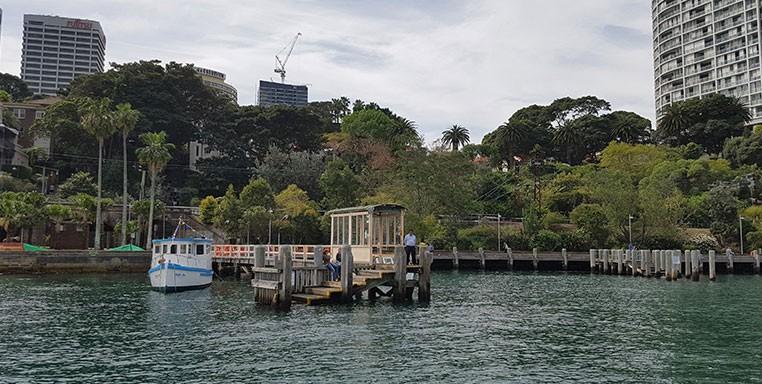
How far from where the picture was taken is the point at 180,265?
126ft

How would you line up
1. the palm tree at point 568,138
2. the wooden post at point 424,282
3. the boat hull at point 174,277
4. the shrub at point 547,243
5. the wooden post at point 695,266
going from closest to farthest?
the wooden post at point 424,282 → the boat hull at point 174,277 → the wooden post at point 695,266 → the shrub at point 547,243 → the palm tree at point 568,138

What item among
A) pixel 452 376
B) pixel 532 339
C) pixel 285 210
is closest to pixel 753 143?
pixel 285 210

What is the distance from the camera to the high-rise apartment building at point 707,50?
122 metres

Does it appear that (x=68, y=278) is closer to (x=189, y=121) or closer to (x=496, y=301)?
(x=496, y=301)

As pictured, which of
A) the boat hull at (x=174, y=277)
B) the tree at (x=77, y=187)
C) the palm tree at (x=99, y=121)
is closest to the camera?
the boat hull at (x=174, y=277)

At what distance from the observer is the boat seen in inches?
1467

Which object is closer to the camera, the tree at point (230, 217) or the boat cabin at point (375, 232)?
the boat cabin at point (375, 232)

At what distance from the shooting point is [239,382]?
15.1m

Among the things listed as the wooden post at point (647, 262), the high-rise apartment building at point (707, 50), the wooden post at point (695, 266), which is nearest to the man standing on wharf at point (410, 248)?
the wooden post at point (695, 266)

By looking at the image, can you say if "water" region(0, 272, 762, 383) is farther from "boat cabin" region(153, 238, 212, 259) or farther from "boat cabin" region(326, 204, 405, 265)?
"boat cabin" region(153, 238, 212, 259)

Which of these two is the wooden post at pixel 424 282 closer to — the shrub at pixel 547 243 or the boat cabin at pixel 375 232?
the boat cabin at pixel 375 232

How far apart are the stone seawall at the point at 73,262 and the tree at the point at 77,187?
2390cm

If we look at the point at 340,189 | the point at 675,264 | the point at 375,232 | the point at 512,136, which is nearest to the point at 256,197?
the point at 340,189

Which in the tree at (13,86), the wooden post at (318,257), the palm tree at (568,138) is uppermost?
the tree at (13,86)
